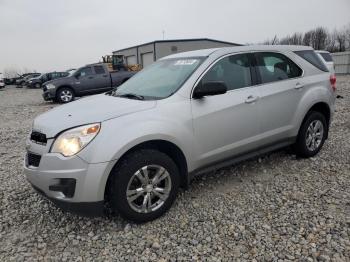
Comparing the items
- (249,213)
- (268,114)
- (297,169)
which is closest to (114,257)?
(249,213)

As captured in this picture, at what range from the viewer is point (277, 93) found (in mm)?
4324

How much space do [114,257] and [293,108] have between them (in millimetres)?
3042

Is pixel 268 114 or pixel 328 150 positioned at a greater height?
pixel 268 114

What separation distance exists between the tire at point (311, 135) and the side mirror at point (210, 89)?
1847 mm

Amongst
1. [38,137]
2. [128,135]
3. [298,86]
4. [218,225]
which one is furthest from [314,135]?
[38,137]

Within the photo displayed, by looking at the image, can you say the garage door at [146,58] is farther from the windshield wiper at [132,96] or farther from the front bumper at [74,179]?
the front bumper at [74,179]

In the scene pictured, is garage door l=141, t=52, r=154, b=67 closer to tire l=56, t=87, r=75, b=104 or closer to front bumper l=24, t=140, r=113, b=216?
tire l=56, t=87, r=75, b=104

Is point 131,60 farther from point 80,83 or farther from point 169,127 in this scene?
point 169,127

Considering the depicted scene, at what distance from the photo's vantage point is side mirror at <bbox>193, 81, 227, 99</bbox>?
11.5 feet

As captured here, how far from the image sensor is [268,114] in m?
4.22

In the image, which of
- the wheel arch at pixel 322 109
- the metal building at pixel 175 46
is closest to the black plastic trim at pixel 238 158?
the wheel arch at pixel 322 109

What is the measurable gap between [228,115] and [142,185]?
4.22 feet

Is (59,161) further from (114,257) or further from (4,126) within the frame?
(4,126)

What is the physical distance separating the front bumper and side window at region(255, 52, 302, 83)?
7.99 ft
